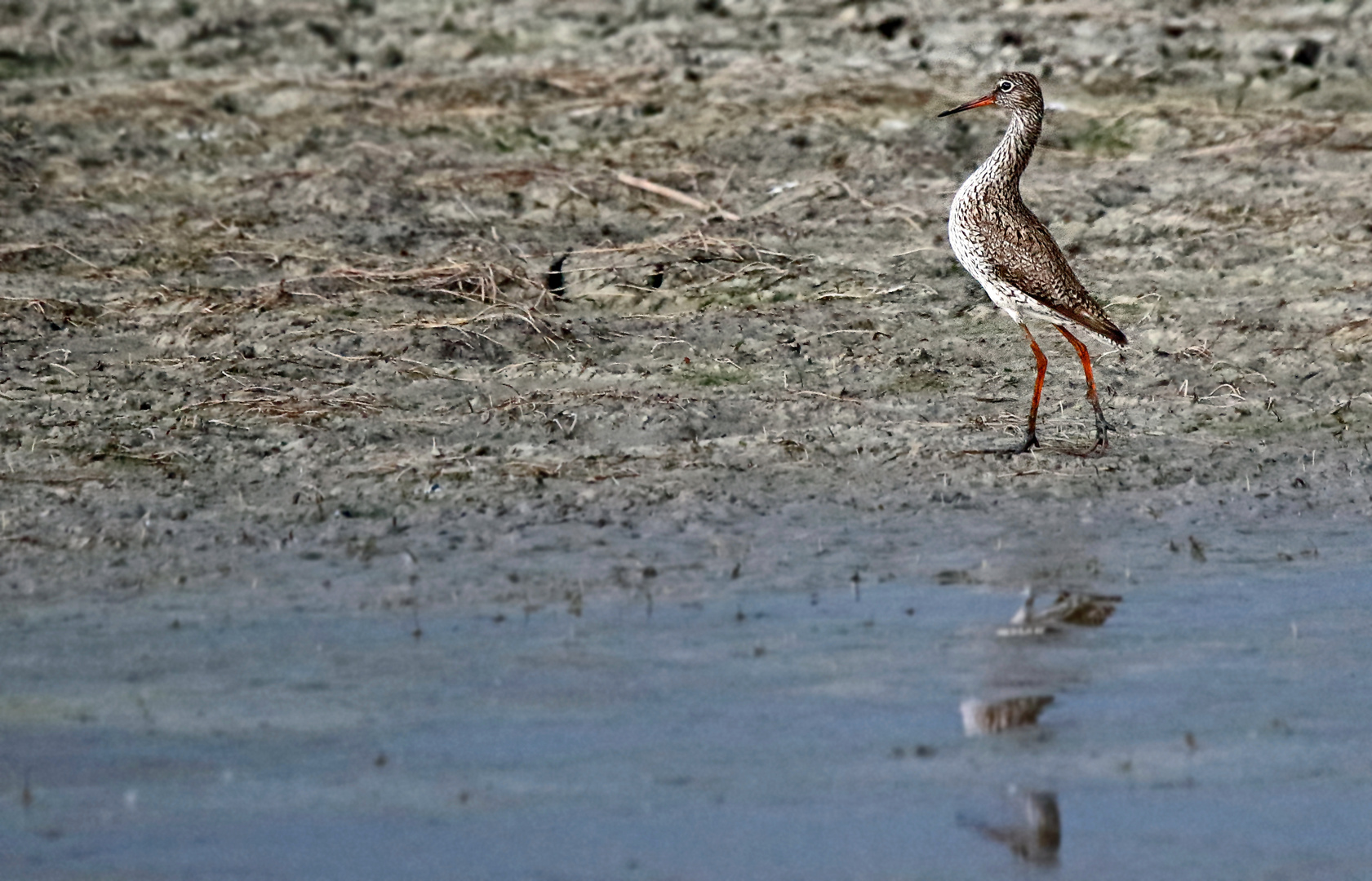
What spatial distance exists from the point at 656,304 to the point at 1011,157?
2.37 m

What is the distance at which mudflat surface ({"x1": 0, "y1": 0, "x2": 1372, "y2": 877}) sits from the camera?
6.78m

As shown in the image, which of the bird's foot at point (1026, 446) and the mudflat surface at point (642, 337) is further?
the bird's foot at point (1026, 446)

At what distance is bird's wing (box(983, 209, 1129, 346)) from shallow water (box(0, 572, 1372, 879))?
1847 millimetres

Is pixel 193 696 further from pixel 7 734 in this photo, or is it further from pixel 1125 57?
pixel 1125 57

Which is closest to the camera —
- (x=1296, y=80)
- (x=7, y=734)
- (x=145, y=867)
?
(x=145, y=867)

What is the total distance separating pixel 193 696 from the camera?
5703mm

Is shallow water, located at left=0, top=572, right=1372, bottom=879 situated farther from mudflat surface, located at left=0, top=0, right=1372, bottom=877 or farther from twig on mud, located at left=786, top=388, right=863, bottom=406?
twig on mud, located at left=786, top=388, right=863, bottom=406

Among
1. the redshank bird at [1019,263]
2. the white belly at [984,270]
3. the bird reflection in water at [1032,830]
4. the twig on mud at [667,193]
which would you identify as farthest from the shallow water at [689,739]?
the twig on mud at [667,193]

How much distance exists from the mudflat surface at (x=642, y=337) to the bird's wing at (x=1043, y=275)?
1.62 feet

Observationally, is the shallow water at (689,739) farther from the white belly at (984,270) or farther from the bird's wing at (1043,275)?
the white belly at (984,270)

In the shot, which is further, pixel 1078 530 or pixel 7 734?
pixel 1078 530

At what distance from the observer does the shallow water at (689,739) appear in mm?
4676

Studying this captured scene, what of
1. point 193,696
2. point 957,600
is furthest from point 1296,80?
point 193,696

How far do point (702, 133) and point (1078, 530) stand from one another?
7.26 metres
